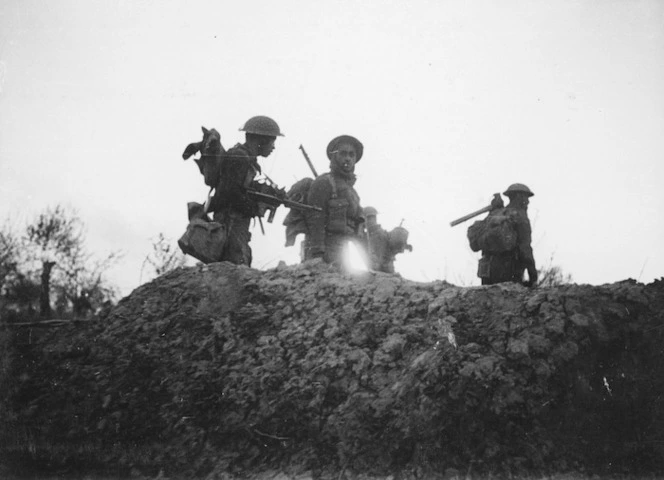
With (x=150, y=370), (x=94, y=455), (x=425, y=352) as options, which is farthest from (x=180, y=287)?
(x=425, y=352)

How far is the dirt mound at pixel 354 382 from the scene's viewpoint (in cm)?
337

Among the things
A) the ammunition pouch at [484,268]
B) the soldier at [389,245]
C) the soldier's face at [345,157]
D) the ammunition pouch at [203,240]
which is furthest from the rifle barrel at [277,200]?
the soldier at [389,245]

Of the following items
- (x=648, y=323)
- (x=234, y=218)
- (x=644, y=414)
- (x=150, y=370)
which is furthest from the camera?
(x=234, y=218)

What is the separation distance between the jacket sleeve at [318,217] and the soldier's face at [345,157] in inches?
18.3

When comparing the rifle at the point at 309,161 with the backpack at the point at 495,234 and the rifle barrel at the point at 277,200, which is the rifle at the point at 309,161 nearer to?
the rifle barrel at the point at 277,200

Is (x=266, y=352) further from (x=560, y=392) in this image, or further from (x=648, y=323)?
(x=648, y=323)

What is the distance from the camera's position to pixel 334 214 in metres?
7.64

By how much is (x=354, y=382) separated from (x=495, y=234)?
4.09 meters

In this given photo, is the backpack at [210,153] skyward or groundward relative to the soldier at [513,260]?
skyward

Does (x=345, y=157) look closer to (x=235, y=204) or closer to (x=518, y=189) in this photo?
(x=235, y=204)

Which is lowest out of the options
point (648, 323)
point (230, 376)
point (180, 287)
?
point (230, 376)

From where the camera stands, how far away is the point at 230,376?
4.27 metres

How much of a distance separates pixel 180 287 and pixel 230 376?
1.50m

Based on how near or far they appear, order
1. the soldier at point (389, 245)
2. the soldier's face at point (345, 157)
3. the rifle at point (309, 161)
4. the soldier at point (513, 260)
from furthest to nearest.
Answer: the soldier at point (389, 245)
the rifle at point (309, 161)
the soldier's face at point (345, 157)
the soldier at point (513, 260)
